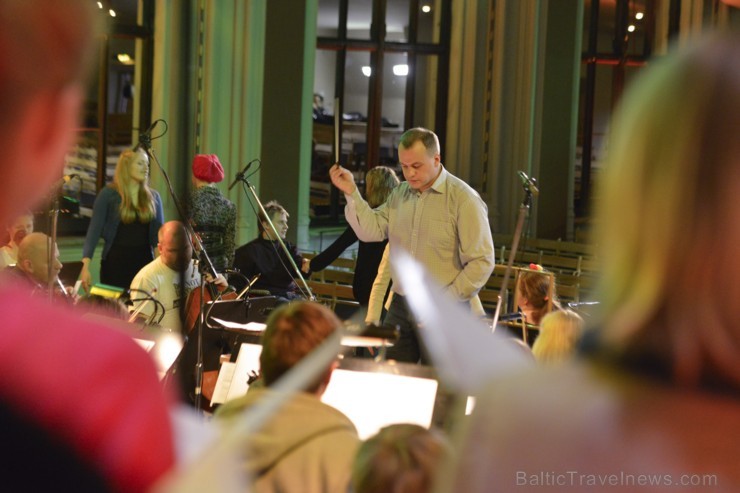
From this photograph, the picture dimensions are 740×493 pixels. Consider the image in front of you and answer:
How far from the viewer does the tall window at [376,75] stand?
12828 millimetres

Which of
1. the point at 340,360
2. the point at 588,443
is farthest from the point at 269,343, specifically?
the point at 588,443

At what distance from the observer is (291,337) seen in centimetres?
242

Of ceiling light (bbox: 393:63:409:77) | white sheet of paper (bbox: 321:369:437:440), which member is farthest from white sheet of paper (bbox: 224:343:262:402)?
ceiling light (bbox: 393:63:409:77)

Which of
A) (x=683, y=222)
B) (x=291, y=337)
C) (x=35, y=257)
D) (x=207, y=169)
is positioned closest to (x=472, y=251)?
(x=35, y=257)

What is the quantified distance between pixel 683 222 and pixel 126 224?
6346mm

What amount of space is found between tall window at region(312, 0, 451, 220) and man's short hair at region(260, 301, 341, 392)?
10.2 meters

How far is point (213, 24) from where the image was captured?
974 cm

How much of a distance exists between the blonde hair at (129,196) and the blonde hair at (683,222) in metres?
6.20

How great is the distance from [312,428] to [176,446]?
4.89 feet

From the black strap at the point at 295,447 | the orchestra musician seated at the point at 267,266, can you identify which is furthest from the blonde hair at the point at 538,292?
the black strap at the point at 295,447

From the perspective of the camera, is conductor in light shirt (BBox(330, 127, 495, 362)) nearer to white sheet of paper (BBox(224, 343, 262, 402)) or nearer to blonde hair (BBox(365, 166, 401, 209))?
blonde hair (BBox(365, 166, 401, 209))

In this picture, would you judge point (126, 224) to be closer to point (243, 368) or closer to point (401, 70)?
point (243, 368)

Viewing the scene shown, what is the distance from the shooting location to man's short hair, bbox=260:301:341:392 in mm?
2396

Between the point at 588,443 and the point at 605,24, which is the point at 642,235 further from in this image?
the point at 605,24
